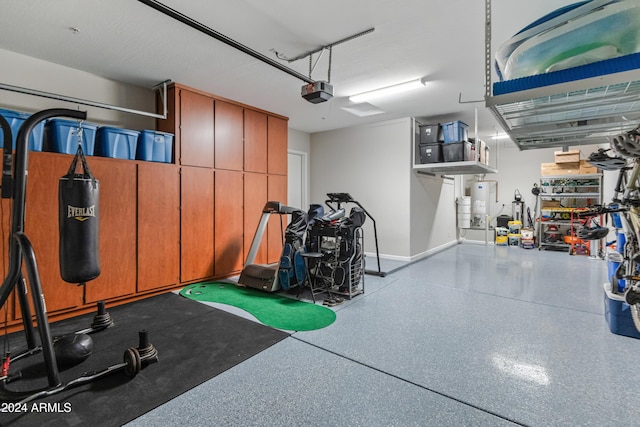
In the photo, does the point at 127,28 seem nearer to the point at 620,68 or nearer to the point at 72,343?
the point at 72,343

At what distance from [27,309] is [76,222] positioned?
0.81 meters

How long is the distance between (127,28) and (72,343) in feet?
9.46

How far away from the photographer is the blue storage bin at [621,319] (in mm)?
2752

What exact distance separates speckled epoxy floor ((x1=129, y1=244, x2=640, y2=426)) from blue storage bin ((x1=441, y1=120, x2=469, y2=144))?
2979 millimetres

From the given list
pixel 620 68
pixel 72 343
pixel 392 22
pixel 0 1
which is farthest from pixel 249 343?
pixel 0 1

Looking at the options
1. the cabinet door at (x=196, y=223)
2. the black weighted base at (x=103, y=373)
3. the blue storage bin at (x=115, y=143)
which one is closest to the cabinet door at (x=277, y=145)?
the cabinet door at (x=196, y=223)

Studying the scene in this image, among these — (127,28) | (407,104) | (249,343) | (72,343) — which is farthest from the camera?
(407,104)

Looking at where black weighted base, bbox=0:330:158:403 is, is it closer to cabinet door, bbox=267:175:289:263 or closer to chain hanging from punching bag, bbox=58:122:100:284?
chain hanging from punching bag, bbox=58:122:100:284

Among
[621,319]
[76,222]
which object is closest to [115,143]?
[76,222]

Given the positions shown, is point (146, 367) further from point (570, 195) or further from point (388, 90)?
point (570, 195)

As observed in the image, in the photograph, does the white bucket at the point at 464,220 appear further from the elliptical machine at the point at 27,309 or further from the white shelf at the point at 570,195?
the elliptical machine at the point at 27,309

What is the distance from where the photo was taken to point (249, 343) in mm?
2705

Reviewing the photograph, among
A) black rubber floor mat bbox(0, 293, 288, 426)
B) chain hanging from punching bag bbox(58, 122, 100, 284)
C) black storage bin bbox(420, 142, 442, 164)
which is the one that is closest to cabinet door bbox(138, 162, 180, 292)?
black rubber floor mat bbox(0, 293, 288, 426)

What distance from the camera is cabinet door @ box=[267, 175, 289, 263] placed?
18.9 feet
